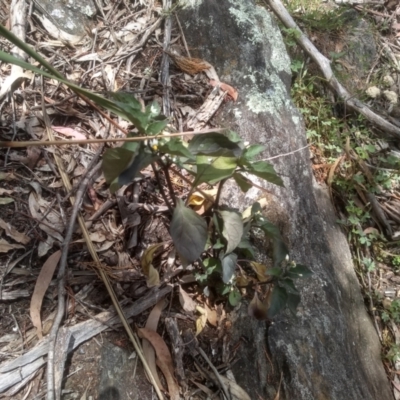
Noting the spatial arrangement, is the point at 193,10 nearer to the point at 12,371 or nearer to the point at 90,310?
the point at 90,310

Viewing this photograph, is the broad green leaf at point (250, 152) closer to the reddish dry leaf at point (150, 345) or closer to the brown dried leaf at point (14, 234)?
the reddish dry leaf at point (150, 345)

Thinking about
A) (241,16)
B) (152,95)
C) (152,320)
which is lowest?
(152,320)

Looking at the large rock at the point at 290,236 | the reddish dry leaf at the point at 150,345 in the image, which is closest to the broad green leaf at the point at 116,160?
the reddish dry leaf at the point at 150,345

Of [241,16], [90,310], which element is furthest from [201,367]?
[241,16]

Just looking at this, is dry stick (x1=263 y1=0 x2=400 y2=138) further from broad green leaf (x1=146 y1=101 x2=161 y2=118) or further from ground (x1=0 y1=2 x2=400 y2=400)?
broad green leaf (x1=146 y1=101 x2=161 y2=118)

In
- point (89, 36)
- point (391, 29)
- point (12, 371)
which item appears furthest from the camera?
point (391, 29)

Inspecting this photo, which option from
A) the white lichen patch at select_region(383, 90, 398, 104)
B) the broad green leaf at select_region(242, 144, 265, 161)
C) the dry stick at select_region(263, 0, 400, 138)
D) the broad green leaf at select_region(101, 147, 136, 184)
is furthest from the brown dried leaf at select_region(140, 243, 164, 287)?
the white lichen patch at select_region(383, 90, 398, 104)

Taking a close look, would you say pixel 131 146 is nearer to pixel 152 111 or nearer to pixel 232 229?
pixel 152 111
